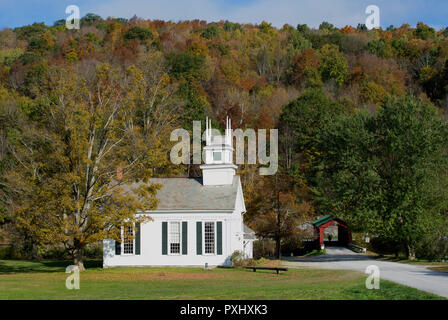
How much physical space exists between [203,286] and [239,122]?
1900 inches

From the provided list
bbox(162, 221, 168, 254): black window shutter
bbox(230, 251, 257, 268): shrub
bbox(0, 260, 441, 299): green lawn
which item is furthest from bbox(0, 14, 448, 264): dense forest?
bbox(230, 251, 257, 268): shrub

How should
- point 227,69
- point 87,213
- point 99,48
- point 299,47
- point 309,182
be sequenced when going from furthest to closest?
1. point 299,47
2. point 99,48
3. point 227,69
4. point 309,182
5. point 87,213

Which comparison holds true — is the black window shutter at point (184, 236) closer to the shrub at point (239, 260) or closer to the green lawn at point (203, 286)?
the green lawn at point (203, 286)

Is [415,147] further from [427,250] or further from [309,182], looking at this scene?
[309,182]

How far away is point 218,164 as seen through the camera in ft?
125

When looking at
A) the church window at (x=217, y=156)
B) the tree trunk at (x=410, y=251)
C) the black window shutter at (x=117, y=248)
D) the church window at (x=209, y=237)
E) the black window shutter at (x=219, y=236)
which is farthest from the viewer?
the tree trunk at (x=410, y=251)

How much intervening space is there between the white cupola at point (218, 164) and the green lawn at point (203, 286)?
7758 mm

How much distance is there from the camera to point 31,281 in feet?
85.4

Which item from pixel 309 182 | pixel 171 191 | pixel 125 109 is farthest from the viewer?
pixel 309 182

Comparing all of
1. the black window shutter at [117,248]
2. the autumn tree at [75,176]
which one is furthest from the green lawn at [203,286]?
the autumn tree at [75,176]

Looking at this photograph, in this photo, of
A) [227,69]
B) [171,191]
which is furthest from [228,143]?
[227,69]

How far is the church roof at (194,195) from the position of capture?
34.8 meters

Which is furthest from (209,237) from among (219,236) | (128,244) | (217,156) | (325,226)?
(325,226)
